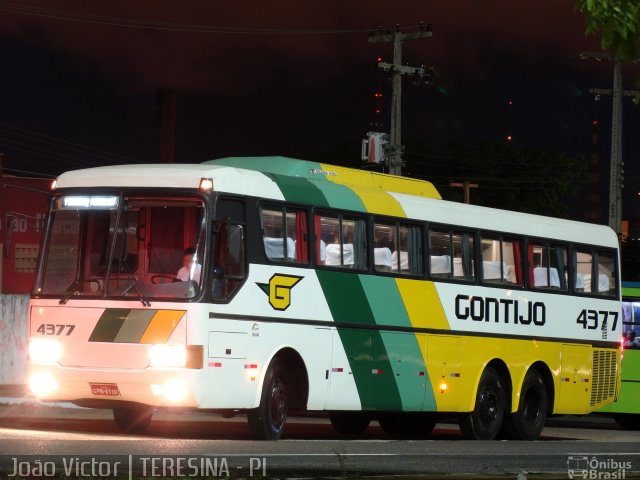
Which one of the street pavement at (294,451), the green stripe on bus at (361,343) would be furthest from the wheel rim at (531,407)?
the green stripe on bus at (361,343)

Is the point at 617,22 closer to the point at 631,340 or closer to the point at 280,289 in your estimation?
the point at 280,289

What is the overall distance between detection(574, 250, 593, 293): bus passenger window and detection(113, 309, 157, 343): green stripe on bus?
33.4 feet

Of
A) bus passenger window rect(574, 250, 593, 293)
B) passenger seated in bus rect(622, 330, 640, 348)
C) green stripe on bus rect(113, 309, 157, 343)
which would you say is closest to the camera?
green stripe on bus rect(113, 309, 157, 343)

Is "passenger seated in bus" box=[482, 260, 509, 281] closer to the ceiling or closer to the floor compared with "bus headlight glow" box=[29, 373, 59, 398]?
closer to the ceiling

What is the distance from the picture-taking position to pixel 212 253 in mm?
17469

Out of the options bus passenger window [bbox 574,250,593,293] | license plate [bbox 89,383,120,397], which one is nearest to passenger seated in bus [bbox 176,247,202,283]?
license plate [bbox 89,383,120,397]

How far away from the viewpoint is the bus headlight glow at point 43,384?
17672 millimetres

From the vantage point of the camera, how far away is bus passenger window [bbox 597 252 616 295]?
26.3m

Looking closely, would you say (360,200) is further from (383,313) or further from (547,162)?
(547,162)

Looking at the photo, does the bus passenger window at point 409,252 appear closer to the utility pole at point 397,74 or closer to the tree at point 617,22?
the tree at point 617,22

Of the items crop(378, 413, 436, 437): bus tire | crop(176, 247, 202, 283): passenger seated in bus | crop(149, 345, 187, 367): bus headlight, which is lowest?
crop(378, 413, 436, 437): bus tire

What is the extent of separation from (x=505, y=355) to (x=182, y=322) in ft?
25.4

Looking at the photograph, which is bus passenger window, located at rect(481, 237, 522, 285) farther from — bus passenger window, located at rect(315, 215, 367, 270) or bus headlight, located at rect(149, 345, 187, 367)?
bus headlight, located at rect(149, 345, 187, 367)

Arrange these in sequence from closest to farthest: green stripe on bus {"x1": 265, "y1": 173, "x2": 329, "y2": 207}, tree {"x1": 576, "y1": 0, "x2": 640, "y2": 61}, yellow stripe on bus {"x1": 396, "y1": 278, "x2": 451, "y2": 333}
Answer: tree {"x1": 576, "y1": 0, "x2": 640, "y2": 61}
green stripe on bus {"x1": 265, "y1": 173, "x2": 329, "y2": 207}
yellow stripe on bus {"x1": 396, "y1": 278, "x2": 451, "y2": 333}
